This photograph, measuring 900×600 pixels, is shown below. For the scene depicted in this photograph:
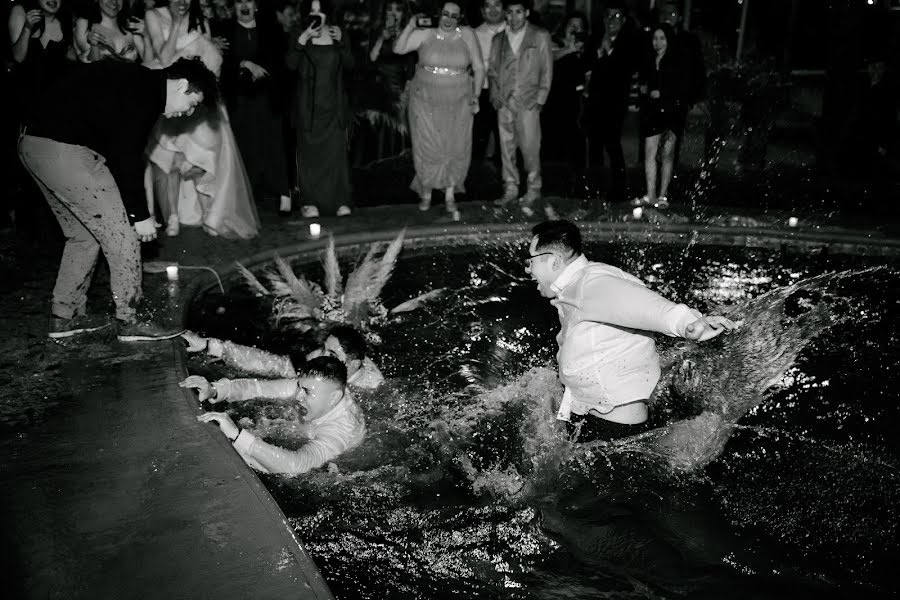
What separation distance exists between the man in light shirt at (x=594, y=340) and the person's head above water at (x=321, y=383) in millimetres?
1177

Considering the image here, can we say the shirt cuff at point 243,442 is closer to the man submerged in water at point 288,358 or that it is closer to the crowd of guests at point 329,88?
→ the man submerged in water at point 288,358

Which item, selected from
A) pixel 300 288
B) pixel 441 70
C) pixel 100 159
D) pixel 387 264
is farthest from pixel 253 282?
pixel 441 70

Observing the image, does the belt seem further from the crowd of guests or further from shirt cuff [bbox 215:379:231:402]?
shirt cuff [bbox 215:379:231:402]

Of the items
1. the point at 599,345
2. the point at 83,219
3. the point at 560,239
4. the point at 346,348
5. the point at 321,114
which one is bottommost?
the point at 346,348

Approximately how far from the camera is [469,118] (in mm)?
9336

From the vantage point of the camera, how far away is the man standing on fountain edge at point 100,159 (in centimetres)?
521

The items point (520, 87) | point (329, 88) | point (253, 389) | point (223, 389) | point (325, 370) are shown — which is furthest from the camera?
point (520, 87)

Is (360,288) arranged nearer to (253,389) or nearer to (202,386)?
(253,389)

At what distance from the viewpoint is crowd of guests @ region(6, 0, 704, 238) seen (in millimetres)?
7605

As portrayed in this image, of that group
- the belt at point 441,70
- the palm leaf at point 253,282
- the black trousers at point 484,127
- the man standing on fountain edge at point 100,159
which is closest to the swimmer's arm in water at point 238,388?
the man standing on fountain edge at point 100,159

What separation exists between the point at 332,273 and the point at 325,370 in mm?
3097

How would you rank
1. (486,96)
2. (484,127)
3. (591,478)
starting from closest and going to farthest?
(591,478) < (486,96) < (484,127)

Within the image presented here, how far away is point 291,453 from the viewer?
447 cm

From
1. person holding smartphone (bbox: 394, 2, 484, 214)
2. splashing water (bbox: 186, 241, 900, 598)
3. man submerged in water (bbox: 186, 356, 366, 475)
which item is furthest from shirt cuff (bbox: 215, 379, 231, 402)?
person holding smartphone (bbox: 394, 2, 484, 214)
